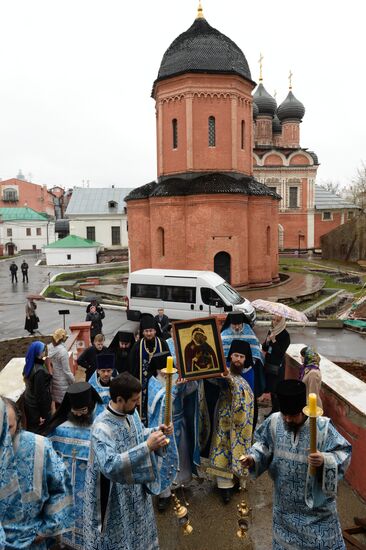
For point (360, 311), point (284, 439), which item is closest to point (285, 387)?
point (284, 439)

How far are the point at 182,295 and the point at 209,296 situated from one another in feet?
3.62

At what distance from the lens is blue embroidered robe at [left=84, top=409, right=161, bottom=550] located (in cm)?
303

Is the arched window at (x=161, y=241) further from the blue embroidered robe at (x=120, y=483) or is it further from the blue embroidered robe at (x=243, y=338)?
the blue embroidered robe at (x=120, y=483)

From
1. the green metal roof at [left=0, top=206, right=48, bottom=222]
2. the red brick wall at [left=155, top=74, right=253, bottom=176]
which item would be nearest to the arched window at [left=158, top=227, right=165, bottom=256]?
the red brick wall at [left=155, top=74, right=253, bottom=176]

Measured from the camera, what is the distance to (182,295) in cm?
1619

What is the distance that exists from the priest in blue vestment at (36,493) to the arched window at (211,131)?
2229 centimetres

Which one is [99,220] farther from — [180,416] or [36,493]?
[36,493]

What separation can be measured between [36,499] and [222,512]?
253 centimetres

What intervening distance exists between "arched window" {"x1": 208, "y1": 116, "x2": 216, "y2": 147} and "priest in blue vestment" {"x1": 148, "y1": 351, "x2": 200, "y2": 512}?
66.0ft

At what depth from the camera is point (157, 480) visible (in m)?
Result: 3.33

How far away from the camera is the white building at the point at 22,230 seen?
195 feet

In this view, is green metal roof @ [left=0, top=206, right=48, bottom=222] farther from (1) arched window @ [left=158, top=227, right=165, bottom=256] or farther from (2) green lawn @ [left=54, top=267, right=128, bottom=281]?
(1) arched window @ [left=158, top=227, right=165, bottom=256]

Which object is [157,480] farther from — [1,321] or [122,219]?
[122,219]

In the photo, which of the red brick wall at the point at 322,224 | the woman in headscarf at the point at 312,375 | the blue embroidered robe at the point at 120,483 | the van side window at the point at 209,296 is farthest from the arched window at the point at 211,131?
the red brick wall at the point at 322,224
